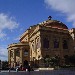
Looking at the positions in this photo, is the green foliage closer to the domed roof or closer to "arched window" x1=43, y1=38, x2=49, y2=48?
"arched window" x1=43, y1=38, x2=49, y2=48

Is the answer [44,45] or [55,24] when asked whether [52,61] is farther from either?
[55,24]

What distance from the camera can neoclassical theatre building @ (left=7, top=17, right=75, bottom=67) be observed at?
229 ft

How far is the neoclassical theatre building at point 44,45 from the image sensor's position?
6994 cm

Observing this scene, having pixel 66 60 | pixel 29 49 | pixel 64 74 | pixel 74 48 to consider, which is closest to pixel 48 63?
Answer: pixel 66 60

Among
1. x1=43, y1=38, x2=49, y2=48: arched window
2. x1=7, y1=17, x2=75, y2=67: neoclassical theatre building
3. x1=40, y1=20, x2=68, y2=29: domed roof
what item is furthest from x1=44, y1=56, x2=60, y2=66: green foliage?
x1=40, y1=20, x2=68, y2=29: domed roof

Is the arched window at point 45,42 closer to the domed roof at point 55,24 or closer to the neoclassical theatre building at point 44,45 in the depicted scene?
the neoclassical theatre building at point 44,45

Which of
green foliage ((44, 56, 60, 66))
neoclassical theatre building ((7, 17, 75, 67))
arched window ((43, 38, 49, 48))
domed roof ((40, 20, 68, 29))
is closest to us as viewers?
green foliage ((44, 56, 60, 66))

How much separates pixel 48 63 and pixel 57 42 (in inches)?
416

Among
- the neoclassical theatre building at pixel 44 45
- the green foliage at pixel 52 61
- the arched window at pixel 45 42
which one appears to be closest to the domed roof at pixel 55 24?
the neoclassical theatre building at pixel 44 45

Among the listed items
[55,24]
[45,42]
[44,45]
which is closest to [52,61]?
[44,45]

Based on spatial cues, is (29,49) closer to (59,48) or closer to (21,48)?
(21,48)

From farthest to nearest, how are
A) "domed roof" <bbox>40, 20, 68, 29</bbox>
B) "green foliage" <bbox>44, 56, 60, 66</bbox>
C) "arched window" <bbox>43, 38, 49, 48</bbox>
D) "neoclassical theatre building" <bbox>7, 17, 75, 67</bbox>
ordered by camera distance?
"domed roof" <bbox>40, 20, 68, 29</bbox>, "neoclassical theatre building" <bbox>7, 17, 75, 67</bbox>, "arched window" <bbox>43, 38, 49, 48</bbox>, "green foliage" <bbox>44, 56, 60, 66</bbox>

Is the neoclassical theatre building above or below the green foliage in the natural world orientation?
above

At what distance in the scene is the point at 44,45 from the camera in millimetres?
69562
